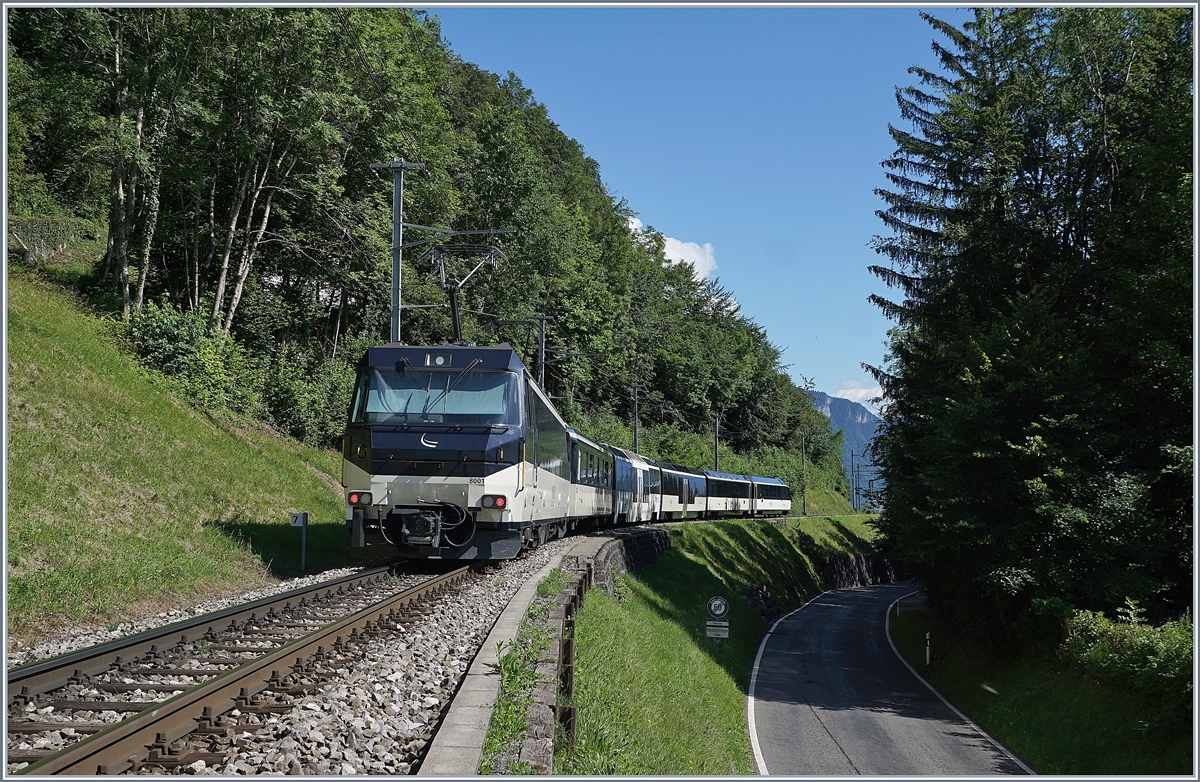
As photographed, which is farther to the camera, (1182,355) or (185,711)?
(1182,355)

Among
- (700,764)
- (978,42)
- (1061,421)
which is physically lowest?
(700,764)

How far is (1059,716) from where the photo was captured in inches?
674

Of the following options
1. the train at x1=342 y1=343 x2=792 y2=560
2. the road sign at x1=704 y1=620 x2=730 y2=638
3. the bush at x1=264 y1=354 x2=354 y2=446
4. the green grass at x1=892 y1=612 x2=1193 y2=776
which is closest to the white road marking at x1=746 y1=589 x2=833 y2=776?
the road sign at x1=704 y1=620 x2=730 y2=638

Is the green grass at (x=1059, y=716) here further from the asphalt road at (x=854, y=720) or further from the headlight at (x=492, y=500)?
the headlight at (x=492, y=500)

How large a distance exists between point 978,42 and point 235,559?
25.8 metres

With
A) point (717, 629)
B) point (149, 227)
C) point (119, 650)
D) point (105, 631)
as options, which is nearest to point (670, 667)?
point (717, 629)

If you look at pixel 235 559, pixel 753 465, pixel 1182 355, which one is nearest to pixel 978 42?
pixel 1182 355

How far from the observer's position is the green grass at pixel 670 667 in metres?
7.58

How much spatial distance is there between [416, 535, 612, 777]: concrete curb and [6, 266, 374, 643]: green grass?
4.68 m

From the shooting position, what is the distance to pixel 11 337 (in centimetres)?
1580

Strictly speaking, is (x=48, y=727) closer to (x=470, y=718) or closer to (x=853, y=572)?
(x=470, y=718)

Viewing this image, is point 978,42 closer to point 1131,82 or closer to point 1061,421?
point 1131,82

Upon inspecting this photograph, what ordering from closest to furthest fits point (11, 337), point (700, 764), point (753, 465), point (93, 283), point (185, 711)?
point (185, 711) → point (700, 764) → point (11, 337) → point (93, 283) → point (753, 465)

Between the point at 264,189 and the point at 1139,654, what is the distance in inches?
1027
